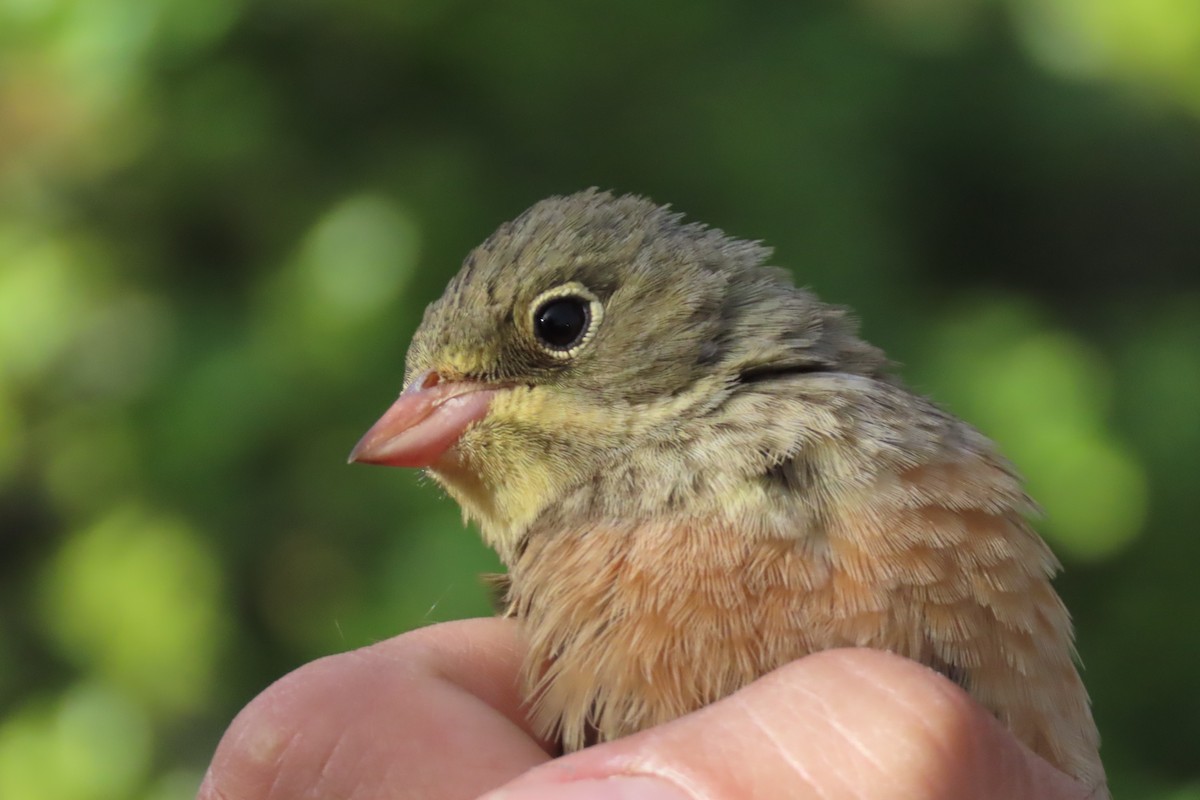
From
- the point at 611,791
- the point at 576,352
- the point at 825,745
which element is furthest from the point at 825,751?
the point at 576,352

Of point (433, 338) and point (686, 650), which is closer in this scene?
point (686, 650)

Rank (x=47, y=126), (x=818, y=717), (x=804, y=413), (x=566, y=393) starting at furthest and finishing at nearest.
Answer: (x=47, y=126) < (x=566, y=393) < (x=804, y=413) < (x=818, y=717)

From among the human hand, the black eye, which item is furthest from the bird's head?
the human hand

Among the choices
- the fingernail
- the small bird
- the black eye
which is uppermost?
the black eye

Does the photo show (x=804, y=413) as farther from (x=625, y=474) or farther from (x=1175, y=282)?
(x=1175, y=282)

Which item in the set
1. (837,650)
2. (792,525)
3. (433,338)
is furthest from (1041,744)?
(433,338)

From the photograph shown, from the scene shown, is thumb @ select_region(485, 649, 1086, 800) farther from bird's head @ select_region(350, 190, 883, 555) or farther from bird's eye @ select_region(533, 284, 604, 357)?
bird's eye @ select_region(533, 284, 604, 357)

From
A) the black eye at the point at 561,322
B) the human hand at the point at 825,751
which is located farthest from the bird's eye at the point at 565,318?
the human hand at the point at 825,751
